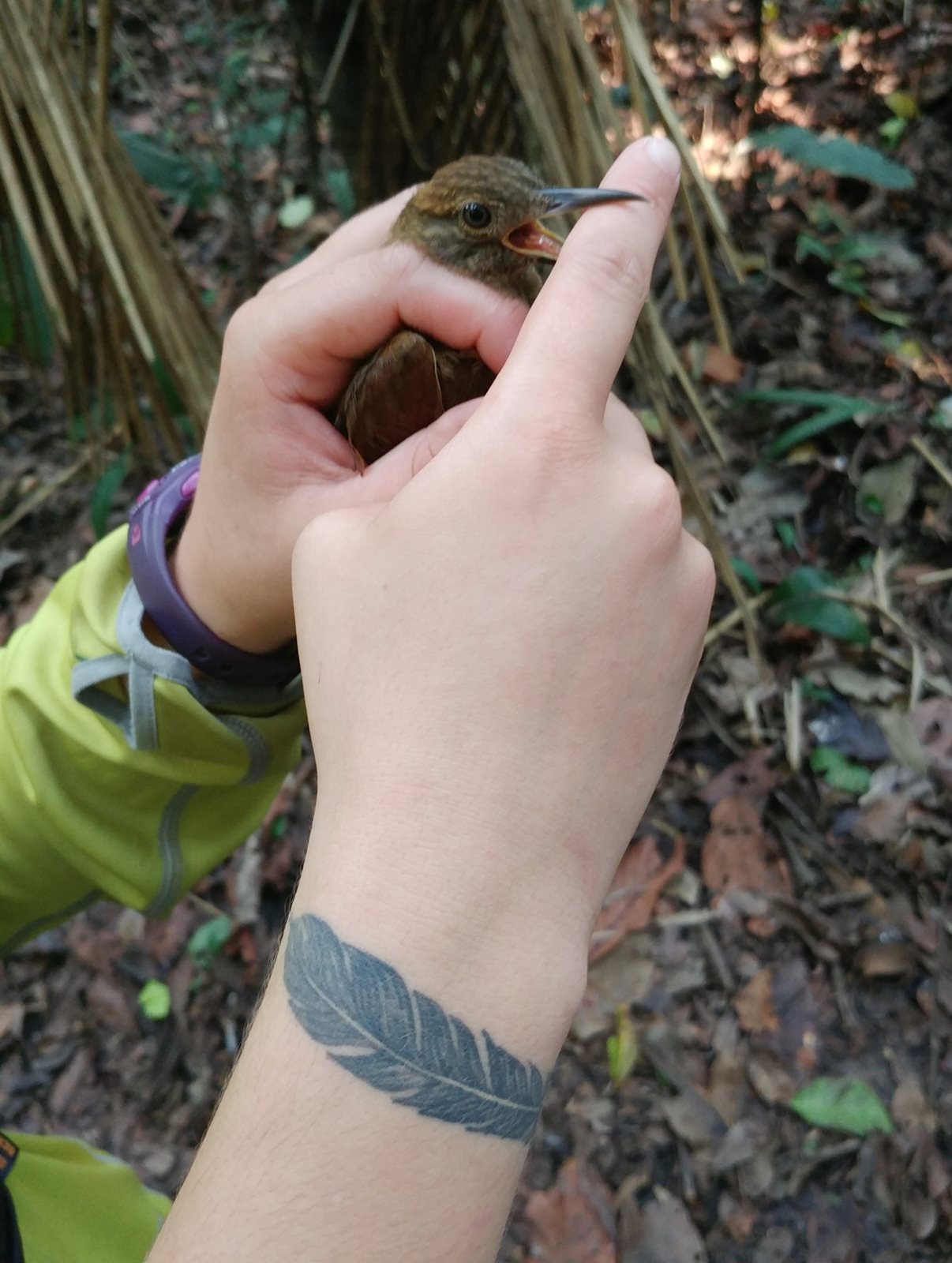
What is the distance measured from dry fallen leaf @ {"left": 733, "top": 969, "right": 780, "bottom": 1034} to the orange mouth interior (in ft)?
7.54

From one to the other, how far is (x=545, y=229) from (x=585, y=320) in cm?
94

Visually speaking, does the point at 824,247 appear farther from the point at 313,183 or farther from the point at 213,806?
the point at 213,806

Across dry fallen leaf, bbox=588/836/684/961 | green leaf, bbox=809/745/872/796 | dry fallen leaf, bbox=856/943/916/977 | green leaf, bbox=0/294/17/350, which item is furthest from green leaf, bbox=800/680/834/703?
green leaf, bbox=0/294/17/350

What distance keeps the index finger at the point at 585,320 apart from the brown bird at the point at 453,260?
46cm

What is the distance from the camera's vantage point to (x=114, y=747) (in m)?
2.02

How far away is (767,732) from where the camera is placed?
3340 mm

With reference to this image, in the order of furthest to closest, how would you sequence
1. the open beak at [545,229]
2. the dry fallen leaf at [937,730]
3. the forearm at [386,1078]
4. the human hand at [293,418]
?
the dry fallen leaf at [937,730]
the open beak at [545,229]
the human hand at [293,418]
the forearm at [386,1078]

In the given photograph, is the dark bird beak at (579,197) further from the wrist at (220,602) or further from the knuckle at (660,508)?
the wrist at (220,602)

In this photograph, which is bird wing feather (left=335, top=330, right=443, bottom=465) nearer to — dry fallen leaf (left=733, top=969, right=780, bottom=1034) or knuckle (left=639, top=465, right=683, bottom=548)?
knuckle (left=639, top=465, right=683, bottom=548)

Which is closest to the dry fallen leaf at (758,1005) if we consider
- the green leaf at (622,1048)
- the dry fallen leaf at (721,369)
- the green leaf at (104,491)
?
the green leaf at (622,1048)

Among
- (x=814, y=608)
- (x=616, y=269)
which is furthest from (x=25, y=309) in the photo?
(x=814, y=608)

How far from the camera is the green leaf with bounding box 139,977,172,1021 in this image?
3.25 meters

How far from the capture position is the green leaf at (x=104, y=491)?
3.85 meters

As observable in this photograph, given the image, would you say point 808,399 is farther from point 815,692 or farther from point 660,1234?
point 660,1234
